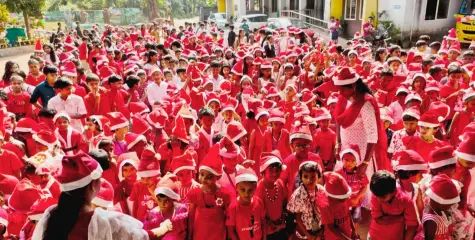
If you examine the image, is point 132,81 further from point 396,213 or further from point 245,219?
point 396,213

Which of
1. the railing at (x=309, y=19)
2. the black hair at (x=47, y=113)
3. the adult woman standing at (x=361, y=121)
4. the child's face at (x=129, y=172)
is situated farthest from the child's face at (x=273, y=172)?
the railing at (x=309, y=19)

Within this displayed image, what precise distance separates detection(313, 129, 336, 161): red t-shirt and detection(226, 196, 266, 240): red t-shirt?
188 centimetres

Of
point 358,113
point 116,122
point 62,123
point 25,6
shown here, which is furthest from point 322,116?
point 25,6

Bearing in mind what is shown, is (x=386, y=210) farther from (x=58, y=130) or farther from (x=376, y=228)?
(x=58, y=130)

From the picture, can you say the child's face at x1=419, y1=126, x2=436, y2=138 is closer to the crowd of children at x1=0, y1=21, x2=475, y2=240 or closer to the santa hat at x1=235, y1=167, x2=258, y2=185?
the crowd of children at x1=0, y1=21, x2=475, y2=240

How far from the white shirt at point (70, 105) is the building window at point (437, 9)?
2058 centimetres

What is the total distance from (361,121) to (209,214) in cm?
211

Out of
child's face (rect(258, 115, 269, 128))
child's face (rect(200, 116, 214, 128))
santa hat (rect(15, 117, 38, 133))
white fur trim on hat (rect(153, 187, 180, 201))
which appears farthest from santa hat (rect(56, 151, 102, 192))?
santa hat (rect(15, 117, 38, 133))

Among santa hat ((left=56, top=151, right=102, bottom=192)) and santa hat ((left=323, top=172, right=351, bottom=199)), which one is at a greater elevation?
santa hat ((left=56, top=151, right=102, bottom=192))

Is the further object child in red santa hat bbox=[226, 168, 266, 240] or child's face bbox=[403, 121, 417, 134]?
child's face bbox=[403, 121, 417, 134]

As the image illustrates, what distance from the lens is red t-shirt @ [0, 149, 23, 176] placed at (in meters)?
4.41

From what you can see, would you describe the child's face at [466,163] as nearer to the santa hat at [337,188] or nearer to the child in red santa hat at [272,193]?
the santa hat at [337,188]

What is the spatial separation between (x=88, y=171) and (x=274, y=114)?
346cm

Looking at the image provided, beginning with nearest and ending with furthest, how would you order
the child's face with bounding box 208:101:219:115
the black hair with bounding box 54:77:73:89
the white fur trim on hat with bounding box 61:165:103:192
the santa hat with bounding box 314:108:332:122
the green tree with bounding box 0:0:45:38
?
the white fur trim on hat with bounding box 61:165:103:192
the santa hat with bounding box 314:108:332:122
the black hair with bounding box 54:77:73:89
the child's face with bounding box 208:101:219:115
the green tree with bounding box 0:0:45:38
